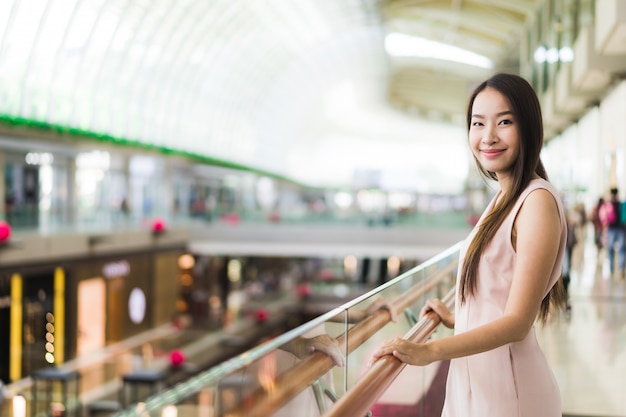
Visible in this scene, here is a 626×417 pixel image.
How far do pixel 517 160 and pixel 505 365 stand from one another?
0.60 m

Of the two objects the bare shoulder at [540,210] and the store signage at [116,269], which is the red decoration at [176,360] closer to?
the store signage at [116,269]

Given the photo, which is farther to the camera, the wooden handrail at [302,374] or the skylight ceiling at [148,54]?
the skylight ceiling at [148,54]

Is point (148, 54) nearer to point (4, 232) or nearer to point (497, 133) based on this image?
point (4, 232)

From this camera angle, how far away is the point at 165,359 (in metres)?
23.1

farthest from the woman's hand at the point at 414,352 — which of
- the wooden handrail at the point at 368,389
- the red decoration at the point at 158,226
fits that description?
the red decoration at the point at 158,226

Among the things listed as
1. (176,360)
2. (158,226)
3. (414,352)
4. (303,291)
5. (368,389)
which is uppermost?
(414,352)

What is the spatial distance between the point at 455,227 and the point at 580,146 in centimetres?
620

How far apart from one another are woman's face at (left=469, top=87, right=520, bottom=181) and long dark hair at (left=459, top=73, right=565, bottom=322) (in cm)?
2

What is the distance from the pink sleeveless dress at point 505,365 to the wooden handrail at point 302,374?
18.3 inches

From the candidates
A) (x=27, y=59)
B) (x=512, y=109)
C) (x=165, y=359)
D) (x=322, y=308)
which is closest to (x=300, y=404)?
(x=512, y=109)

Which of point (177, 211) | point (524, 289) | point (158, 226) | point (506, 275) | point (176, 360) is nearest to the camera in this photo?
point (524, 289)

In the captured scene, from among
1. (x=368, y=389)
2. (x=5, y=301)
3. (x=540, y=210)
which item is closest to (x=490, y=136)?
(x=540, y=210)

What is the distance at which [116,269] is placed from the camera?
2628cm

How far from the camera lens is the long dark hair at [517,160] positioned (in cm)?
218
